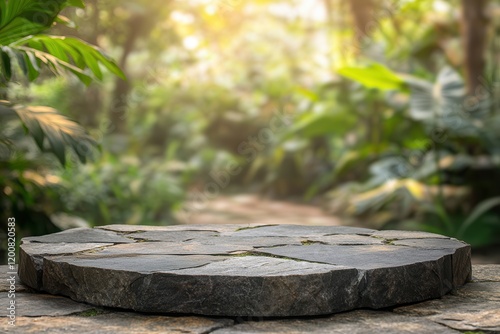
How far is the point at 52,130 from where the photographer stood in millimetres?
2365

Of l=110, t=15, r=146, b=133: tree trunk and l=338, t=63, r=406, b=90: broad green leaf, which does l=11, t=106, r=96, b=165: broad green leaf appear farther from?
l=110, t=15, r=146, b=133: tree trunk

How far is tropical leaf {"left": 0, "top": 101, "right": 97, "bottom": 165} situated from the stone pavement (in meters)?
0.53

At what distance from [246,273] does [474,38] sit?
19.0 feet

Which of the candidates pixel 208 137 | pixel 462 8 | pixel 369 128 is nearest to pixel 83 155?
pixel 462 8

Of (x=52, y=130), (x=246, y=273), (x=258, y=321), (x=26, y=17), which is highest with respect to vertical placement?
(x=26, y=17)

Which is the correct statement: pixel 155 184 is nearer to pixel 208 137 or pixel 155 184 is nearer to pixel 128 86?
pixel 128 86

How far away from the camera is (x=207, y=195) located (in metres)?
10.2

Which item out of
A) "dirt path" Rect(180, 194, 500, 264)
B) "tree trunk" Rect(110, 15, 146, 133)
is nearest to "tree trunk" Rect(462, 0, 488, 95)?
"dirt path" Rect(180, 194, 500, 264)

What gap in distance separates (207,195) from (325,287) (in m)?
8.26

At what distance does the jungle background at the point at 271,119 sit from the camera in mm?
5910

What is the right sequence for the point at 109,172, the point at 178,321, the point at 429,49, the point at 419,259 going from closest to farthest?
the point at 178,321 < the point at 419,259 < the point at 109,172 < the point at 429,49

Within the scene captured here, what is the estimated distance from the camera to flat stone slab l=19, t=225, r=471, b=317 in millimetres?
1938

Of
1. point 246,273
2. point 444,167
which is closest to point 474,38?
point 444,167

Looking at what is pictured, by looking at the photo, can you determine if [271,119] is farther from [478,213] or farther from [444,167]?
[478,213]
